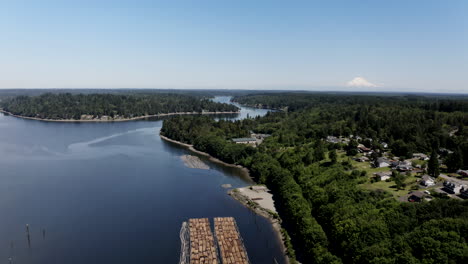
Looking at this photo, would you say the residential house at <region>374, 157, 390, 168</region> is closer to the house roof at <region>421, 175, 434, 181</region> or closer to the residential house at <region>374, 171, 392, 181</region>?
the residential house at <region>374, 171, 392, 181</region>

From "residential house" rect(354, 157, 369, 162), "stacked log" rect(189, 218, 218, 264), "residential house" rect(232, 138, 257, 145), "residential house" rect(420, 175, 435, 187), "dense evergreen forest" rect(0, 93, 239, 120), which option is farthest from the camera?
"dense evergreen forest" rect(0, 93, 239, 120)

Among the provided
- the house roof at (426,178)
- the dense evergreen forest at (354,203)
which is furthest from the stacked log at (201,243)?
the house roof at (426,178)

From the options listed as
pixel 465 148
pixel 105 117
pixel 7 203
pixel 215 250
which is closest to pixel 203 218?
pixel 215 250

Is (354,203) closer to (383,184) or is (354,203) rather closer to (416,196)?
(416,196)

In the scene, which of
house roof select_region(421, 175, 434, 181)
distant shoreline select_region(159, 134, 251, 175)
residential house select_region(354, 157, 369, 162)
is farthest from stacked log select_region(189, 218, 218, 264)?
residential house select_region(354, 157, 369, 162)

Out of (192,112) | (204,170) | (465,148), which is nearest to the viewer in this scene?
(465,148)

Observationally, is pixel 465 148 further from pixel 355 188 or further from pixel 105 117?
pixel 105 117
